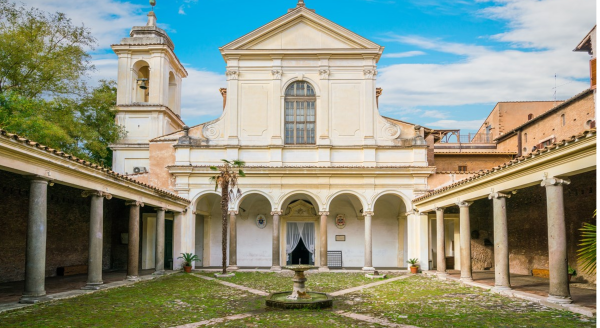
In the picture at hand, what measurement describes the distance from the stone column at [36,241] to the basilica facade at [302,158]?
1249cm

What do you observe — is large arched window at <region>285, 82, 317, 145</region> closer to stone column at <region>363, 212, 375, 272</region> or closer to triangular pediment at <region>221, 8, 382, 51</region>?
triangular pediment at <region>221, 8, 382, 51</region>

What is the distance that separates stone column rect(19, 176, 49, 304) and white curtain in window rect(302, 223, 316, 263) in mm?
16612

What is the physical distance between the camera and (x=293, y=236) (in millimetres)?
28203

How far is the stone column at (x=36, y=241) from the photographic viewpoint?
1262 centimetres

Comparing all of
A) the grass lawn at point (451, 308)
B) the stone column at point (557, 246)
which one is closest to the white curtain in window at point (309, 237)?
the grass lawn at point (451, 308)

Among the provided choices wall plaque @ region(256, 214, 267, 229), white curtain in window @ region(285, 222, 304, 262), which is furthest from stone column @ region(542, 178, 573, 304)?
wall plaque @ region(256, 214, 267, 229)

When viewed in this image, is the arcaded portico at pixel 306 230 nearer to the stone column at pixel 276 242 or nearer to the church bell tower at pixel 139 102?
the stone column at pixel 276 242

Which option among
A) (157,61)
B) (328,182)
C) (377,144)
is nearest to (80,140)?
(157,61)

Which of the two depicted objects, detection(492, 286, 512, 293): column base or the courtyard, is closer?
the courtyard

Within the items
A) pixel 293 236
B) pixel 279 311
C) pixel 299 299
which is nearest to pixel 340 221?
pixel 293 236

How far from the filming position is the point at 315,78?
27.4 metres

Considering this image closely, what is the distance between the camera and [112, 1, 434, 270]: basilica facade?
85.3 ft

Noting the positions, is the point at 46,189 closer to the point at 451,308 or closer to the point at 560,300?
the point at 451,308

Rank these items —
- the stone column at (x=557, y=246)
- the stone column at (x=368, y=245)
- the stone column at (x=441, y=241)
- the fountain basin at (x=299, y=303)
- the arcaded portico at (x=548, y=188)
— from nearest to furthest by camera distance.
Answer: the arcaded portico at (x=548, y=188)
the stone column at (x=557, y=246)
the fountain basin at (x=299, y=303)
the stone column at (x=441, y=241)
the stone column at (x=368, y=245)
